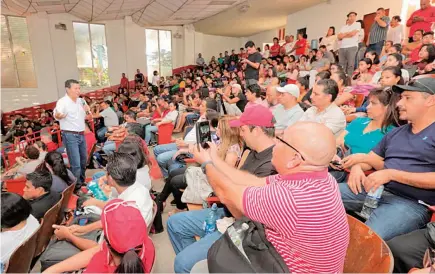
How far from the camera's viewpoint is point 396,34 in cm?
573

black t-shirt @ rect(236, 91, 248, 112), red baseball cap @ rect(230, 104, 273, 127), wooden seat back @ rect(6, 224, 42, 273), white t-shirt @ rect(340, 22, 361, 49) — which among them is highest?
white t-shirt @ rect(340, 22, 361, 49)

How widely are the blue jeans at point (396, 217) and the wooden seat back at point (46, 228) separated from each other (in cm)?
210

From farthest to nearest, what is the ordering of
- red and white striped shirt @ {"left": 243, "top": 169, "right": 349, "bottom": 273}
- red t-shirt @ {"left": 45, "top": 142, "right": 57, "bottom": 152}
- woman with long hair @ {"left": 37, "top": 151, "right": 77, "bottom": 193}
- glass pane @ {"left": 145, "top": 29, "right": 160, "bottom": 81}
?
1. glass pane @ {"left": 145, "top": 29, "right": 160, "bottom": 81}
2. red t-shirt @ {"left": 45, "top": 142, "right": 57, "bottom": 152}
3. woman with long hair @ {"left": 37, "top": 151, "right": 77, "bottom": 193}
4. red and white striped shirt @ {"left": 243, "top": 169, "right": 349, "bottom": 273}

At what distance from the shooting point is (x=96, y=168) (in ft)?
15.3

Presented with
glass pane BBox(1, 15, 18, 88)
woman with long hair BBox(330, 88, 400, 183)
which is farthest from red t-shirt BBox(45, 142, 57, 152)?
glass pane BBox(1, 15, 18, 88)

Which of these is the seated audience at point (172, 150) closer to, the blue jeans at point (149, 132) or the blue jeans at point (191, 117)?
the blue jeans at point (191, 117)

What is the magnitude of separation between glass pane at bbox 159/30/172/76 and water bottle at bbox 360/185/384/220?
47.1 feet

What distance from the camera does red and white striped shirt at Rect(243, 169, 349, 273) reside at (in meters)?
0.96

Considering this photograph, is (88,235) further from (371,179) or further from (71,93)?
(71,93)

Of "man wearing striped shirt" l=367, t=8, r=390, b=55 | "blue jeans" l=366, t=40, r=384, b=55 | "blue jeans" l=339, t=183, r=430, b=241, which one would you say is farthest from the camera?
"blue jeans" l=366, t=40, r=384, b=55

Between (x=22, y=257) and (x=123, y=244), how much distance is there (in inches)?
36.1

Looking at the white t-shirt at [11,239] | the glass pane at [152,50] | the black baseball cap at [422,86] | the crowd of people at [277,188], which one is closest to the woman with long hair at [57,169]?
the crowd of people at [277,188]

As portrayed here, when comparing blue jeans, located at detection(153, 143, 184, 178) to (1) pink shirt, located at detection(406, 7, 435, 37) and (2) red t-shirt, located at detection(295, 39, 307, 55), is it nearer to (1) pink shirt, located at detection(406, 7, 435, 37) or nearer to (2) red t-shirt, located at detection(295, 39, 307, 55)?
(1) pink shirt, located at detection(406, 7, 435, 37)

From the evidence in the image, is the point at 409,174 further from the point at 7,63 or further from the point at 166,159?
the point at 7,63
